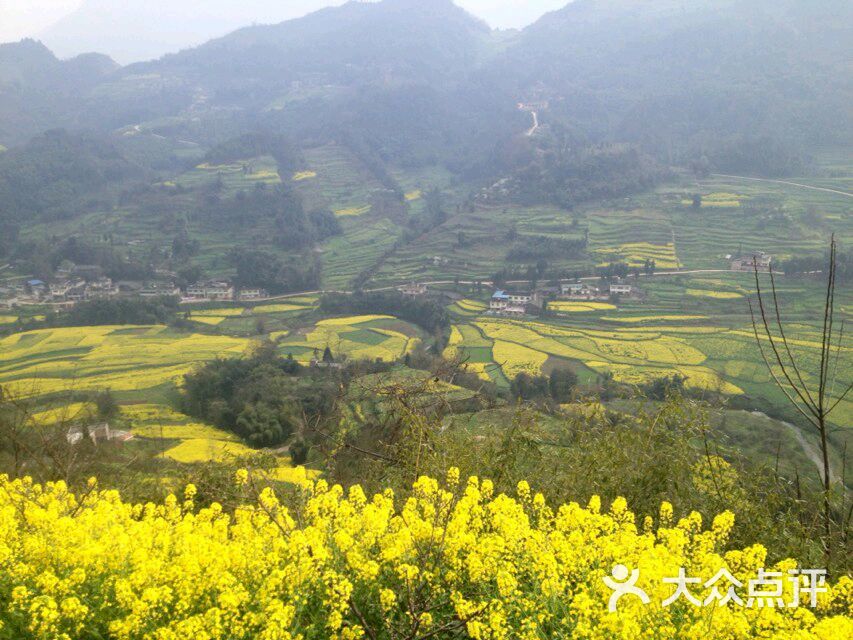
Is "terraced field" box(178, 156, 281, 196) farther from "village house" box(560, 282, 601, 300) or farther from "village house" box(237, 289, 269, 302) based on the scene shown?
"village house" box(560, 282, 601, 300)

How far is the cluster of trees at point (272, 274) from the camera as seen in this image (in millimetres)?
36969

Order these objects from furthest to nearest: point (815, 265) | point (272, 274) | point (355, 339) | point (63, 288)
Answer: point (272, 274)
point (63, 288)
point (355, 339)
point (815, 265)

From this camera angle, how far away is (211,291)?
3572cm

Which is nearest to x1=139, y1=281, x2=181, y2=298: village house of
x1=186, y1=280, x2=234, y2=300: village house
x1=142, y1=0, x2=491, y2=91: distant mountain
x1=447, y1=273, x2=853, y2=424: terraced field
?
x1=186, y1=280, x2=234, y2=300: village house

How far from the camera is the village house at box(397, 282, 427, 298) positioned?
33244 millimetres

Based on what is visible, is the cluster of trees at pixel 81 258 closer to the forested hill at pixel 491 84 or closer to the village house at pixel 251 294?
the village house at pixel 251 294

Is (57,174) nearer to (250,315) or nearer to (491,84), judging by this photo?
(250,315)

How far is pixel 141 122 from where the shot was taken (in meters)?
78.9

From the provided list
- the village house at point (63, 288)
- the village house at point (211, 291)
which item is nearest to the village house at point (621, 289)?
the village house at point (211, 291)

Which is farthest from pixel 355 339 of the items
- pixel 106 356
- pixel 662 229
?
pixel 662 229

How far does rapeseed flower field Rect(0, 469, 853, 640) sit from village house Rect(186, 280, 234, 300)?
3284 centimetres

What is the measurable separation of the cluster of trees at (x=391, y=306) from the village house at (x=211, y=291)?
21.5ft

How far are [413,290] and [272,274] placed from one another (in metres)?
9.46

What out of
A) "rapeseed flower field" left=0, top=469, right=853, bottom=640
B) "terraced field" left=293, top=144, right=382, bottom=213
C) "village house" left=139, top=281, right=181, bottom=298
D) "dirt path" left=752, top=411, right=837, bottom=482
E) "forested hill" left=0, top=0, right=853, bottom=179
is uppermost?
"forested hill" left=0, top=0, right=853, bottom=179
